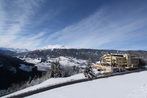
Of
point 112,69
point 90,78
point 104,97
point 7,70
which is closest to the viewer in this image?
point 104,97

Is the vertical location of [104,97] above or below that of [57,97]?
above

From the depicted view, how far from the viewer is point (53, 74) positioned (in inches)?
1492

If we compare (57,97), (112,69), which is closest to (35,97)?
(57,97)

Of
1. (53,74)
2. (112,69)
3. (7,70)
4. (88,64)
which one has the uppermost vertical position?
(88,64)

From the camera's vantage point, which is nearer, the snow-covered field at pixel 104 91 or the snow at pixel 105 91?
the snow at pixel 105 91

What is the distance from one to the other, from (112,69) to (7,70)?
8252 cm

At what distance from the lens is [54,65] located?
3844 centimetres

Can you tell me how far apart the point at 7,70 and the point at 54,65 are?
204ft

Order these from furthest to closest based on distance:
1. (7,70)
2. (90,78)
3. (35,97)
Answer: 1. (7,70)
2. (90,78)
3. (35,97)

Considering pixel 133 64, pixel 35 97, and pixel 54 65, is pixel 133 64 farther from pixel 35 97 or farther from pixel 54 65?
pixel 35 97

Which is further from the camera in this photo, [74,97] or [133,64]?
[133,64]

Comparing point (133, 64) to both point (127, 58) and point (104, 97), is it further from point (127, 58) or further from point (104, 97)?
point (104, 97)

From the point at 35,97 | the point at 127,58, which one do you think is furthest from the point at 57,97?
the point at 127,58

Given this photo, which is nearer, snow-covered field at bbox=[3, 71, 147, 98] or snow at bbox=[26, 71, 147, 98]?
snow at bbox=[26, 71, 147, 98]
